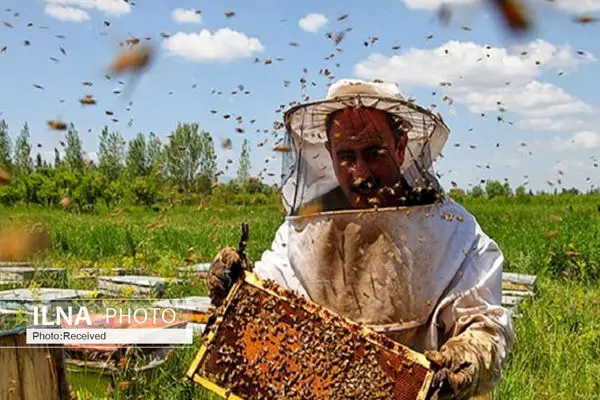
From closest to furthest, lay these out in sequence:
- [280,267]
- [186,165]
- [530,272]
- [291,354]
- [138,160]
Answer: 1. [291,354]
2. [280,267]
3. [530,272]
4. [186,165]
5. [138,160]

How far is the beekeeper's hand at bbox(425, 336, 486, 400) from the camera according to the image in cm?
245

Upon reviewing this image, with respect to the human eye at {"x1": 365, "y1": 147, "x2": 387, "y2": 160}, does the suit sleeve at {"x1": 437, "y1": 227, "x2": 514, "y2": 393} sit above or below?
below

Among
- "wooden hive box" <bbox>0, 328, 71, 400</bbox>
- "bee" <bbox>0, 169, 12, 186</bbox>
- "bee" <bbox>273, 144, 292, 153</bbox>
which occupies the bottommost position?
"wooden hive box" <bbox>0, 328, 71, 400</bbox>

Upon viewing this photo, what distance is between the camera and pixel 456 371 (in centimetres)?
249

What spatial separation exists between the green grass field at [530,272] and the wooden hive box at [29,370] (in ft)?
2.18

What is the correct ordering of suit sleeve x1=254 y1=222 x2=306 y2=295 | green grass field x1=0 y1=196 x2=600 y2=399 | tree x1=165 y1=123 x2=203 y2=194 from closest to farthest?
suit sleeve x1=254 y1=222 x2=306 y2=295, green grass field x1=0 y1=196 x2=600 y2=399, tree x1=165 y1=123 x2=203 y2=194

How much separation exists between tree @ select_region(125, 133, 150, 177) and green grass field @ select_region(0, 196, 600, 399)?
6.71m

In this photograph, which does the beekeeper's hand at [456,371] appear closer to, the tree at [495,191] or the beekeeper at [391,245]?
the beekeeper at [391,245]

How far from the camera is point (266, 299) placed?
285cm

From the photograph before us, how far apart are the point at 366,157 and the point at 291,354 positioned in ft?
2.60

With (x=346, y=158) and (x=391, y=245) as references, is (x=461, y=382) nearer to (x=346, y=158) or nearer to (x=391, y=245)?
(x=391, y=245)

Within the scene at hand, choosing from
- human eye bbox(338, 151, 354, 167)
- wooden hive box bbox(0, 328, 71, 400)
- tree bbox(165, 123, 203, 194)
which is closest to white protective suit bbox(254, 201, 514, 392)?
human eye bbox(338, 151, 354, 167)

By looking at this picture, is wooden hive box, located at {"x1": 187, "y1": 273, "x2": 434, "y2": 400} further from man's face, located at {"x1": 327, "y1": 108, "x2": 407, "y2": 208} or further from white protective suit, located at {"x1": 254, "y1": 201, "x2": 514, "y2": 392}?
man's face, located at {"x1": 327, "y1": 108, "x2": 407, "y2": 208}

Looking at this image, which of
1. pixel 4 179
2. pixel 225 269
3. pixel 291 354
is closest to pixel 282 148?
pixel 225 269
